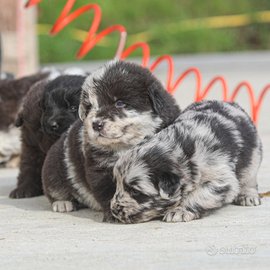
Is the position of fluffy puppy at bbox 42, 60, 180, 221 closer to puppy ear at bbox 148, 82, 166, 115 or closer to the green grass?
puppy ear at bbox 148, 82, 166, 115

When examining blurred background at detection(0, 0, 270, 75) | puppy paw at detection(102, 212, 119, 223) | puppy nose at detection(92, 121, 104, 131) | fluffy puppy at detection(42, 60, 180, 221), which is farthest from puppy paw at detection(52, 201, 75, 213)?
blurred background at detection(0, 0, 270, 75)

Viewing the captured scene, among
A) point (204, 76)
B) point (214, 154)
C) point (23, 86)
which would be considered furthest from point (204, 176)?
point (204, 76)

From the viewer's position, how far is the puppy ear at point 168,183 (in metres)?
3.36

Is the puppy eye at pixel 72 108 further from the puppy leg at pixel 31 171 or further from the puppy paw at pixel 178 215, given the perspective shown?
the puppy paw at pixel 178 215

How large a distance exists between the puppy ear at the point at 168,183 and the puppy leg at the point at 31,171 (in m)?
1.91

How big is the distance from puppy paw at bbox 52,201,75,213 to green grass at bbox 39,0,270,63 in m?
16.6

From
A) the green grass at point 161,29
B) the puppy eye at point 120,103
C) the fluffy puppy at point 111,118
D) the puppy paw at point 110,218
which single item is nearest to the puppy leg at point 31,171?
the fluffy puppy at point 111,118

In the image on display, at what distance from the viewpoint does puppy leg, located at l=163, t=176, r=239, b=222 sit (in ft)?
11.4

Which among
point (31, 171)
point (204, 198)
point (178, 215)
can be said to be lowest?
point (31, 171)

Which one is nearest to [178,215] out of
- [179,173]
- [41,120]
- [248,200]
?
[179,173]

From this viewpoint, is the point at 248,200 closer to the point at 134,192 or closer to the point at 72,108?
the point at 134,192

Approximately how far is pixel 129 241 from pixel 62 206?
1217 mm

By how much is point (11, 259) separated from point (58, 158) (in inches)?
58.1

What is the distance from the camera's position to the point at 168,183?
11.0 feet
